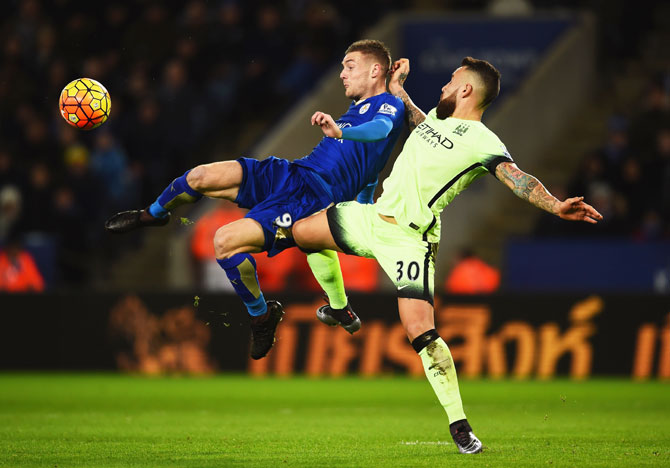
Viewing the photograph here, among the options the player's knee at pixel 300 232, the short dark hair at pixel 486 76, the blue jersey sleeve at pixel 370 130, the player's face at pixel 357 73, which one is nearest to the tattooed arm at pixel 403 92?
the player's face at pixel 357 73

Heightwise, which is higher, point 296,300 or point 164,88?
point 164,88

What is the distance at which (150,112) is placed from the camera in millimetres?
19188

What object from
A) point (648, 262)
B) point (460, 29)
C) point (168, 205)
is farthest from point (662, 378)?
point (168, 205)

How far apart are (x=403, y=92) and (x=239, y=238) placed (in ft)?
5.66

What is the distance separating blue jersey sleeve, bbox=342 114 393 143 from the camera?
7.93 m

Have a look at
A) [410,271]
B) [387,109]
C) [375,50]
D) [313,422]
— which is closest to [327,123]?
[387,109]

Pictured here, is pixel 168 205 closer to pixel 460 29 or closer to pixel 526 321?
pixel 526 321

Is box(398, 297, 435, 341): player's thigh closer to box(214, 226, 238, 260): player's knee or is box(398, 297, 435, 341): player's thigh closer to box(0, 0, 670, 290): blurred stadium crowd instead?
box(214, 226, 238, 260): player's knee

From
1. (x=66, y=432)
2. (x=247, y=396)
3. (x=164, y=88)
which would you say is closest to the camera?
(x=66, y=432)

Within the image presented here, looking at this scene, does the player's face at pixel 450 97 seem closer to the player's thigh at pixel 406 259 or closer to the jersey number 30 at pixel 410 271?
the player's thigh at pixel 406 259

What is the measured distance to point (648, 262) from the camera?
53.7 feet

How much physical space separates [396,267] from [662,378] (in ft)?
28.1

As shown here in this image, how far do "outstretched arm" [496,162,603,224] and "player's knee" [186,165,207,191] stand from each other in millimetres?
2074

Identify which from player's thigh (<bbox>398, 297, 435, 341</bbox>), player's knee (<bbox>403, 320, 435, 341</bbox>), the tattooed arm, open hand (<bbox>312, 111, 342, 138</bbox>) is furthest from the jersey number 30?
the tattooed arm
